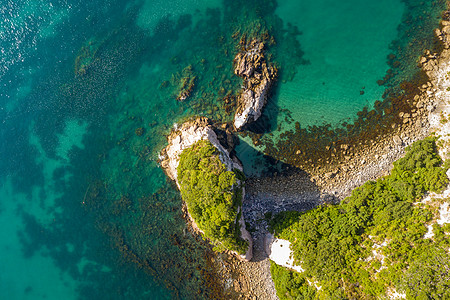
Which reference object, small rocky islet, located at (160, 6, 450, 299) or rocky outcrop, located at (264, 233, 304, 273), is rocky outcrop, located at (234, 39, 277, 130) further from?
rocky outcrop, located at (264, 233, 304, 273)

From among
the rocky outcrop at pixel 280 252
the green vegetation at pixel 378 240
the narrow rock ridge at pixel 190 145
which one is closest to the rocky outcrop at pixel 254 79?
the narrow rock ridge at pixel 190 145

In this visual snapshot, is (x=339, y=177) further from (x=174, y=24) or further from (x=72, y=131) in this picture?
(x=72, y=131)

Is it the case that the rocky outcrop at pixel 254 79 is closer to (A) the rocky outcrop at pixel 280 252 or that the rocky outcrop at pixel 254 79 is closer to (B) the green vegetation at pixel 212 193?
A: (B) the green vegetation at pixel 212 193

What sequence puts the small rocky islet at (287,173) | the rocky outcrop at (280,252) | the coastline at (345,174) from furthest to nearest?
1. the coastline at (345,174)
2. the rocky outcrop at (280,252)
3. the small rocky islet at (287,173)

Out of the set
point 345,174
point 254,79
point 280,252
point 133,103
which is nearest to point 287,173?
point 345,174

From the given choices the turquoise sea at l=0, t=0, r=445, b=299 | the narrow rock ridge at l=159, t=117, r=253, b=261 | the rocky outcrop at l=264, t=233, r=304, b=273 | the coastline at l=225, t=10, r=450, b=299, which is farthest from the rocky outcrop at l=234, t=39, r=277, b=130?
the rocky outcrop at l=264, t=233, r=304, b=273

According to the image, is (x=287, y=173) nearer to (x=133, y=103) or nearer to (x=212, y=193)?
(x=212, y=193)
